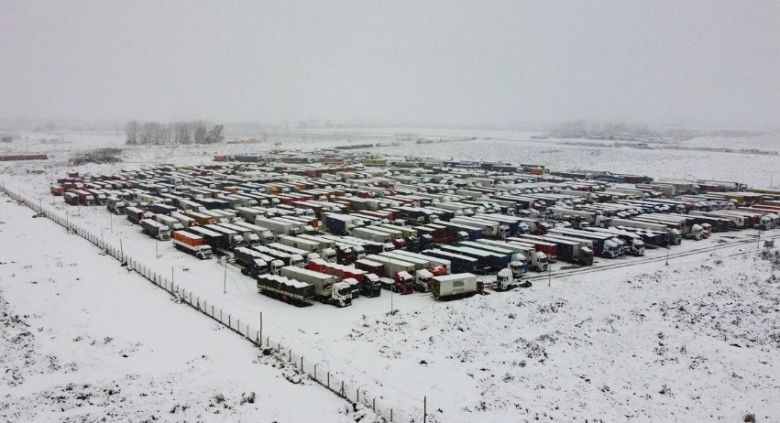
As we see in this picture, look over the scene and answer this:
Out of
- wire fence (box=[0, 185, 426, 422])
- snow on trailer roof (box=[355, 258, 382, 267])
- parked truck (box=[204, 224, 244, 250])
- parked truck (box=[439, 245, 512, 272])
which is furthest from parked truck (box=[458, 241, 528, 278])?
wire fence (box=[0, 185, 426, 422])

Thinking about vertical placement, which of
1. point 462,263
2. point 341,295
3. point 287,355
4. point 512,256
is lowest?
point 287,355

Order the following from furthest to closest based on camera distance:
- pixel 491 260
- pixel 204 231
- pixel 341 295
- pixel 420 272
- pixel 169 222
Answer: pixel 169 222 → pixel 204 231 → pixel 491 260 → pixel 420 272 → pixel 341 295

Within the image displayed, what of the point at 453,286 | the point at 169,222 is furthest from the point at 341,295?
the point at 169,222

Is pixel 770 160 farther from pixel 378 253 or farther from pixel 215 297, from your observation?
pixel 215 297

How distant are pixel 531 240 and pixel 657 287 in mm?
11794

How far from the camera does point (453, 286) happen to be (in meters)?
32.7

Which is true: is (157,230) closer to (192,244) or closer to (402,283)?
(192,244)

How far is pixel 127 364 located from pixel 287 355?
6873 millimetres

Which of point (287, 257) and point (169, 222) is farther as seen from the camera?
point (169, 222)

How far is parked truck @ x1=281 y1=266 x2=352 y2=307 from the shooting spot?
31.5 metres

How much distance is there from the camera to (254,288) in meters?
34.7

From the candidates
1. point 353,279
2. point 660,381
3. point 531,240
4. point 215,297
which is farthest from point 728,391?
point 215,297

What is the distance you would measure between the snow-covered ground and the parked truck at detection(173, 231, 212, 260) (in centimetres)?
667

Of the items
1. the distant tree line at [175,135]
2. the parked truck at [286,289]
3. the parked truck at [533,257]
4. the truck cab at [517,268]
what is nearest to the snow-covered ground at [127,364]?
the parked truck at [286,289]
